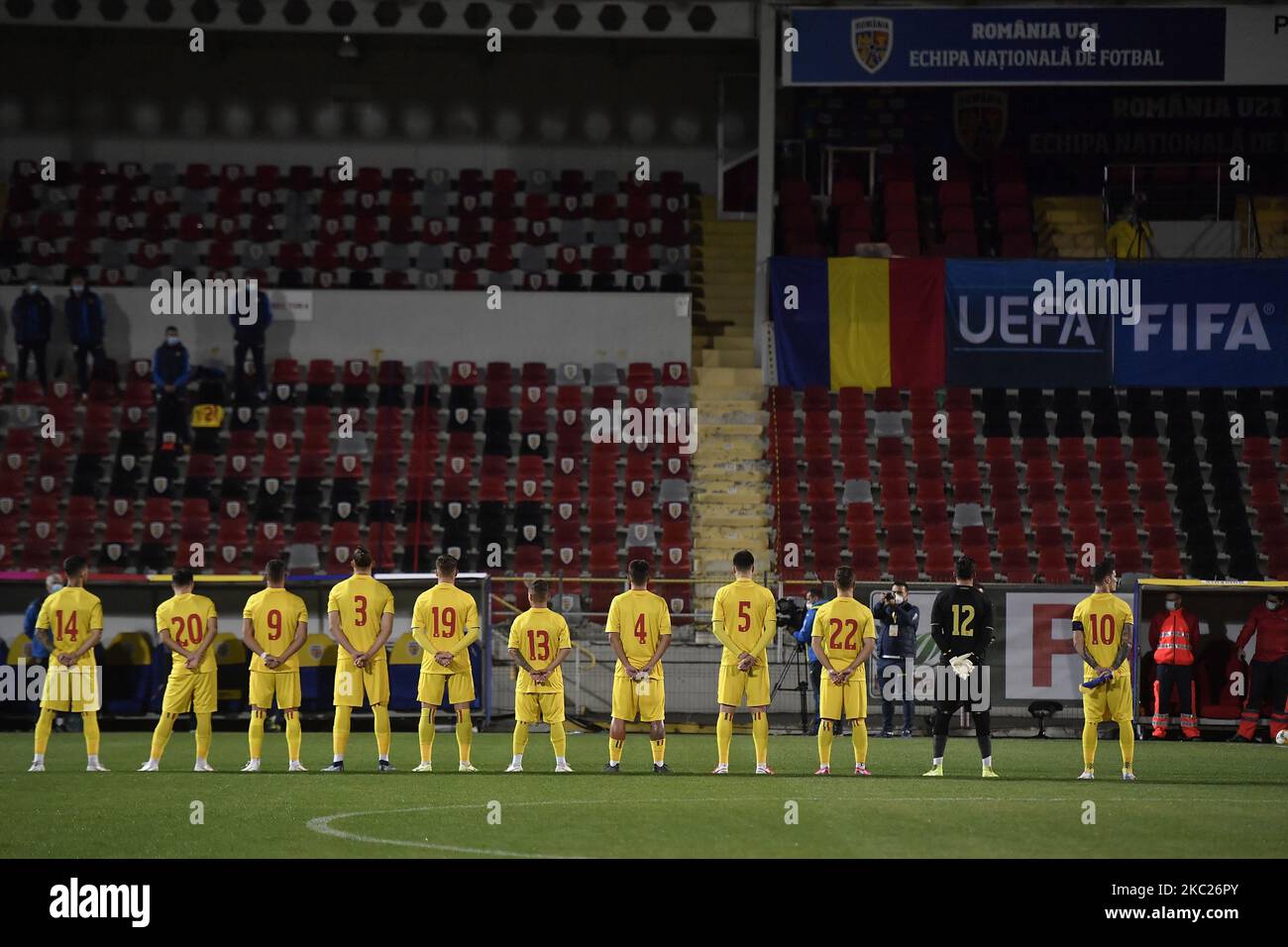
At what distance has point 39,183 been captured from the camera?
32781 millimetres

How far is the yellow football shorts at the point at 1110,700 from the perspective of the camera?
15.2 metres

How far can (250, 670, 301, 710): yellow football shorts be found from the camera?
1609 cm

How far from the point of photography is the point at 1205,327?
2798 cm

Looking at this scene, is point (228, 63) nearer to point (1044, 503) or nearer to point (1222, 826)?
point (1044, 503)

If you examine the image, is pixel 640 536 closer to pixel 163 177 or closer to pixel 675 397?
pixel 675 397

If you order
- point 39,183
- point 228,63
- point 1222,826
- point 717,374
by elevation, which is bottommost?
point 1222,826

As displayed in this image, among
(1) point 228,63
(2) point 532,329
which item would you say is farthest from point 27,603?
(1) point 228,63

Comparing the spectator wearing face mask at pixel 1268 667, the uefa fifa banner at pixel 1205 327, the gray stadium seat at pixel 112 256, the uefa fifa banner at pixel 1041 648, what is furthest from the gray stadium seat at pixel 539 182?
the spectator wearing face mask at pixel 1268 667

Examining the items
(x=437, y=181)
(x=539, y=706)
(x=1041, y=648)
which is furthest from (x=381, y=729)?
(x=437, y=181)

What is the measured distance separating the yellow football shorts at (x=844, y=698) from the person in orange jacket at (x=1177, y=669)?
7.35 meters

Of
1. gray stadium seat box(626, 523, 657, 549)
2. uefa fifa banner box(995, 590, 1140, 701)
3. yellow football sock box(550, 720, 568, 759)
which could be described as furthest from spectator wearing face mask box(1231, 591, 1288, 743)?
yellow football sock box(550, 720, 568, 759)

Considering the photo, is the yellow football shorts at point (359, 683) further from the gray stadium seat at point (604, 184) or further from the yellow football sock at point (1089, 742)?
the gray stadium seat at point (604, 184)

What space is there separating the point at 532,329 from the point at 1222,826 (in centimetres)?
2017
